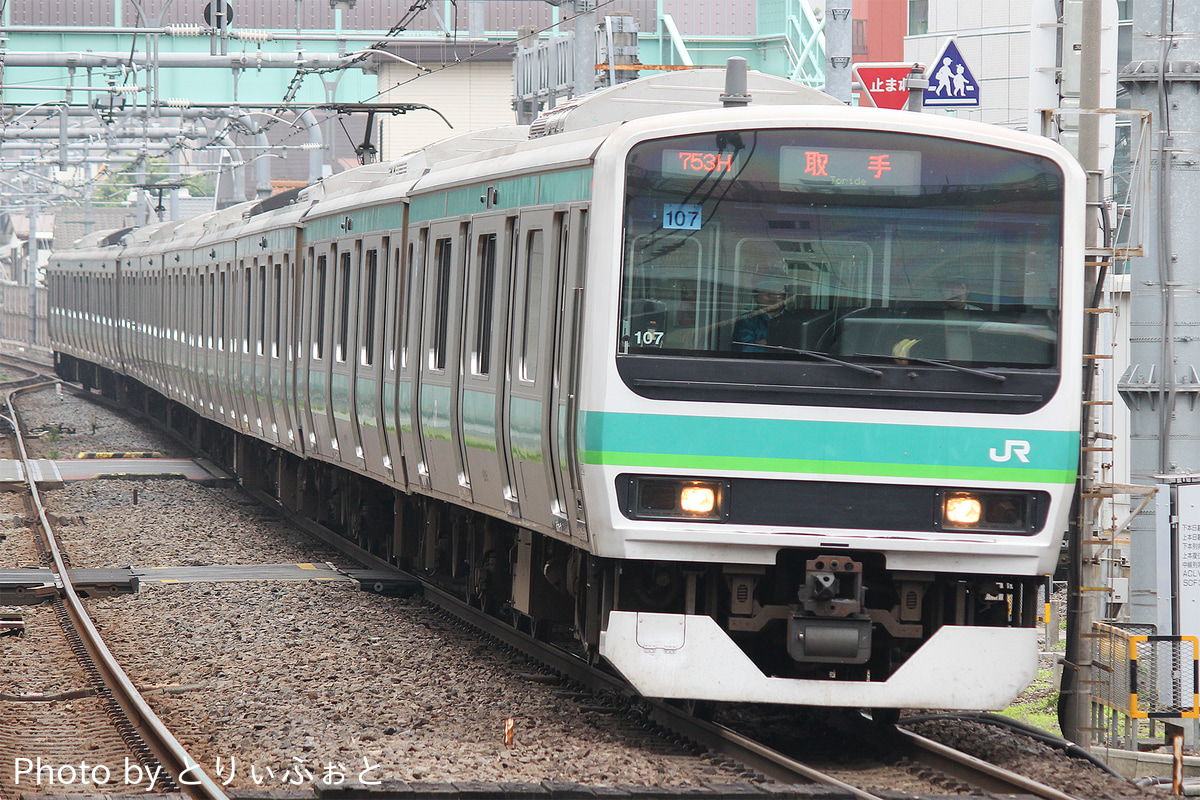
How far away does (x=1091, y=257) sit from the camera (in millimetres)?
8539

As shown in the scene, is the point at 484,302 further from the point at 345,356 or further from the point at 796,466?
the point at 345,356

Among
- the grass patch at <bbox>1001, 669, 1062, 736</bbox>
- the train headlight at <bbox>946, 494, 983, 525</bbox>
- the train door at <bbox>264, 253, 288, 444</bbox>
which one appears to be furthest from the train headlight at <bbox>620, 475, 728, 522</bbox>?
the train door at <bbox>264, 253, 288, 444</bbox>

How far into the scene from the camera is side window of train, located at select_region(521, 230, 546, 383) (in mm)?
8625

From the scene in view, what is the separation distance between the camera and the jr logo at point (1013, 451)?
24.9 feet

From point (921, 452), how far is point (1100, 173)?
2.04 meters

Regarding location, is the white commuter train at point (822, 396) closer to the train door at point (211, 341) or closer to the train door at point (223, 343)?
the train door at point (223, 343)

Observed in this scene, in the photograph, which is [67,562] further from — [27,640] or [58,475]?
[58,475]

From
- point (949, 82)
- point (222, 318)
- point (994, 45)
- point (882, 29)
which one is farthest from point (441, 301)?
point (882, 29)

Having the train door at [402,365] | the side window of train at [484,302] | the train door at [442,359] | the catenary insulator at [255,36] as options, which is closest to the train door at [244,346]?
the train door at [402,365]

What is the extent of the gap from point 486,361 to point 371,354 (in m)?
2.95

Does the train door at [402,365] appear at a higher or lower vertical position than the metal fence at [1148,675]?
higher

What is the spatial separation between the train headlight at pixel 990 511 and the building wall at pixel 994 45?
1887 centimetres

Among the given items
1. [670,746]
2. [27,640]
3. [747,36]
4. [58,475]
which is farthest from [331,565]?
[747,36]

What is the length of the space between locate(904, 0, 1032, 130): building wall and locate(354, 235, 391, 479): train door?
1507cm
